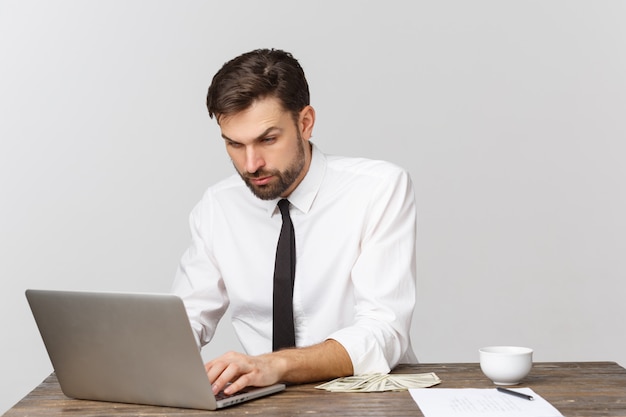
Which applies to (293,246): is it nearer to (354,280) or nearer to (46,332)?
(354,280)

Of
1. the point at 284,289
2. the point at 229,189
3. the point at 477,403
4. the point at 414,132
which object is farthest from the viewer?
the point at 414,132

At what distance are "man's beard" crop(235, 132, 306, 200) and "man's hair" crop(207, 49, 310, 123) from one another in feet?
0.43

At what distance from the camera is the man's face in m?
2.21

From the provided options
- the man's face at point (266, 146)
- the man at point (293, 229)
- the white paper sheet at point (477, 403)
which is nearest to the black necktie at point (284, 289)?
the man at point (293, 229)

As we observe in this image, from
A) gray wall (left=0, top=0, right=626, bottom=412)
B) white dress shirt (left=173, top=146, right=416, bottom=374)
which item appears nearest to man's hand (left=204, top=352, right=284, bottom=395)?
white dress shirt (left=173, top=146, right=416, bottom=374)

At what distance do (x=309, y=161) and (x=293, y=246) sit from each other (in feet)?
0.86

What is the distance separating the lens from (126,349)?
5.44 ft

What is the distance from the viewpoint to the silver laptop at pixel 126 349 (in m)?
1.58

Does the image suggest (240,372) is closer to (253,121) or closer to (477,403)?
(477,403)

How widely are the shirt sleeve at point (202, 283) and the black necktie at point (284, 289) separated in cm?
24

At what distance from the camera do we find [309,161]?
242 centimetres

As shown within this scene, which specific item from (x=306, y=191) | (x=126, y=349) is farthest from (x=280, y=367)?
(x=306, y=191)

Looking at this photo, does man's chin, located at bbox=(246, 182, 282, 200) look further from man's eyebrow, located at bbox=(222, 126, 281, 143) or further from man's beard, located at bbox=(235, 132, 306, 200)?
man's eyebrow, located at bbox=(222, 126, 281, 143)

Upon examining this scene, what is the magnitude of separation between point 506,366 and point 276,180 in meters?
0.81
